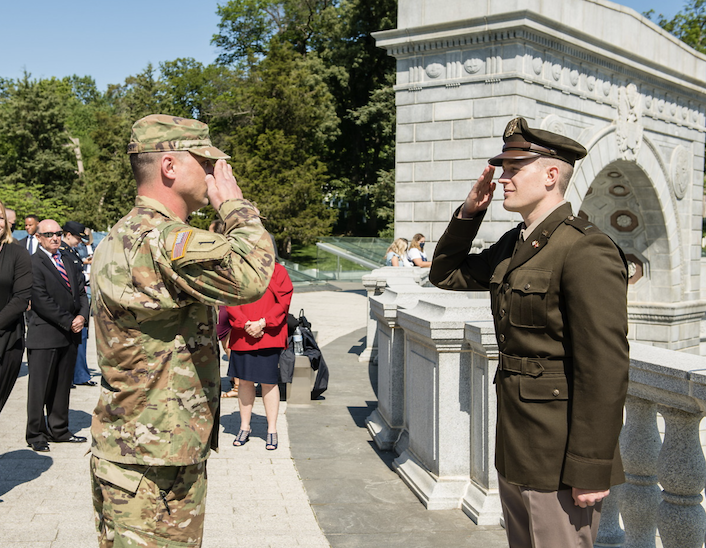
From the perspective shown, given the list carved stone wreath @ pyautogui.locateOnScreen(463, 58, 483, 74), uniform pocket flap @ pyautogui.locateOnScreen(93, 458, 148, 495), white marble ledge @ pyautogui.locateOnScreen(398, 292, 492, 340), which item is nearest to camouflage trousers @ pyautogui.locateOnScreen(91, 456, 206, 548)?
uniform pocket flap @ pyautogui.locateOnScreen(93, 458, 148, 495)

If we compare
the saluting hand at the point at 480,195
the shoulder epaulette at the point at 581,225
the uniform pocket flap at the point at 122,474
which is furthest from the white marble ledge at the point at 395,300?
the uniform pocket flap at the point at 122,474

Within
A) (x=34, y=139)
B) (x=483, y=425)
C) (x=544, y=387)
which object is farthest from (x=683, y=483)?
(x=34, y=139)

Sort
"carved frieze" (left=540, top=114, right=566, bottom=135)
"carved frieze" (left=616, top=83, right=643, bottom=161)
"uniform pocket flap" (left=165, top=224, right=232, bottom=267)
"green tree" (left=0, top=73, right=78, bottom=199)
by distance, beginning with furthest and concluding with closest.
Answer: "green tree" (left=0, top=73, right=78, bottom=199) → "carved frieze" (left=616, top=83, right=643, bottom=161) → "carved frieze" (left=540, top=114, right=566, bottom=135) → "uniform pocket flap" (left=165, top=224, right=232, bottom=267)

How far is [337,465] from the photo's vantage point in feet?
20.0

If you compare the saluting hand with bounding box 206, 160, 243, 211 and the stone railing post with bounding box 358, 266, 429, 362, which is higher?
the saluting hand with bounding box 206, 160, 243, 211

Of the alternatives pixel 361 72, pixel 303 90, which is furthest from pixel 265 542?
pixel 361 72

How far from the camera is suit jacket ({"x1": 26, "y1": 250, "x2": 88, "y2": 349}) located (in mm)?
6559

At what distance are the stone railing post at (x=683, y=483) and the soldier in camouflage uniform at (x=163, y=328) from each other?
6.05ft

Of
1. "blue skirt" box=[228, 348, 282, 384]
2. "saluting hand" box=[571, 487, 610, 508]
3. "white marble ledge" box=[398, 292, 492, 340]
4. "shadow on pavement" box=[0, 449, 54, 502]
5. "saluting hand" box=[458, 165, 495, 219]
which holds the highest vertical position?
"saluting hand" box=[458, 165, 495, 219]

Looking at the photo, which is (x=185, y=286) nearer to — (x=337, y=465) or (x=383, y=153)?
(x=337, y=465)

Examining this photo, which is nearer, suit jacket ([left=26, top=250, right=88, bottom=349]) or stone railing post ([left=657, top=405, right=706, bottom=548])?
stone railing post ([left=657, top=405, right=706, bottom=548])

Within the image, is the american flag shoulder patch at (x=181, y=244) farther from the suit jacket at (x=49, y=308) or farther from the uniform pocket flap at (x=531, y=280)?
the suit jacket at (x=49, y=308)

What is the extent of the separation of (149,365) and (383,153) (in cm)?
4028

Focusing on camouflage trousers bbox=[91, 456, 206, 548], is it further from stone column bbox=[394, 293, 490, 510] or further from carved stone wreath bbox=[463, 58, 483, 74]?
carved stone wreath bbox=[463, 58, 483, 74]
